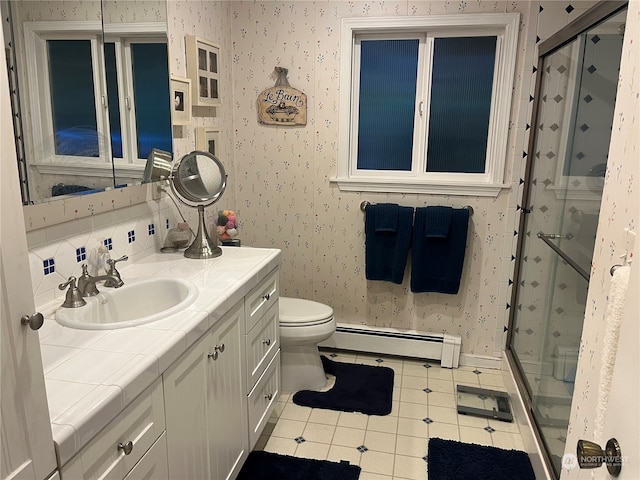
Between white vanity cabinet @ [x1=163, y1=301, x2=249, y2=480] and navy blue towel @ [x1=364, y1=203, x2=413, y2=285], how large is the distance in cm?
127

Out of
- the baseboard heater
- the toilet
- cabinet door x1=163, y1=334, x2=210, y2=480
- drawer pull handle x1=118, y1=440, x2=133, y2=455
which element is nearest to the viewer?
drawer pull handle x1=118, y1=440, x2=133, y2=455

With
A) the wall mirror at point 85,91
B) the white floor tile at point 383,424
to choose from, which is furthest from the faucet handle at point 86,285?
the white floor tile at point 383,424

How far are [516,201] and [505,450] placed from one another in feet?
4.35

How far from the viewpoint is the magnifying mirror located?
2.23 m

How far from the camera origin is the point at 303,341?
2.66 m

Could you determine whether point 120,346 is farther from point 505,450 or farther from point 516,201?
point 516,201

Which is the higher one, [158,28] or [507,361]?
[158,28]

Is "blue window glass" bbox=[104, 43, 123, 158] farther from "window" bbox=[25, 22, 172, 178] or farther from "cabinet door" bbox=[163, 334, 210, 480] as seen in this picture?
"cabinet door" bbox=[163, 334, 210, 480]

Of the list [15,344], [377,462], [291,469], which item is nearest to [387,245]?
[377,462]

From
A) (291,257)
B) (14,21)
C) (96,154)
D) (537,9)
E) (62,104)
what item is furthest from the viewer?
(291,257)

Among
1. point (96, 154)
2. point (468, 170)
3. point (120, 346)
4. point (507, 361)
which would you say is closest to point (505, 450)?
point (507, 361)

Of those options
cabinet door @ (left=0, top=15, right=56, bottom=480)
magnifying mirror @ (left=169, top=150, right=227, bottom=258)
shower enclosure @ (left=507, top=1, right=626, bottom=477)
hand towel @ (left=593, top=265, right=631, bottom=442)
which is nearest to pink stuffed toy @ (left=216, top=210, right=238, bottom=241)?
magnifying mirror @ (left=169, top=150, right=227, bottom=258)

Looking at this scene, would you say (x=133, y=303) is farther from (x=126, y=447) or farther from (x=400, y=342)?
(x=400, y=342)

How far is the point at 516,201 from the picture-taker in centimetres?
284
